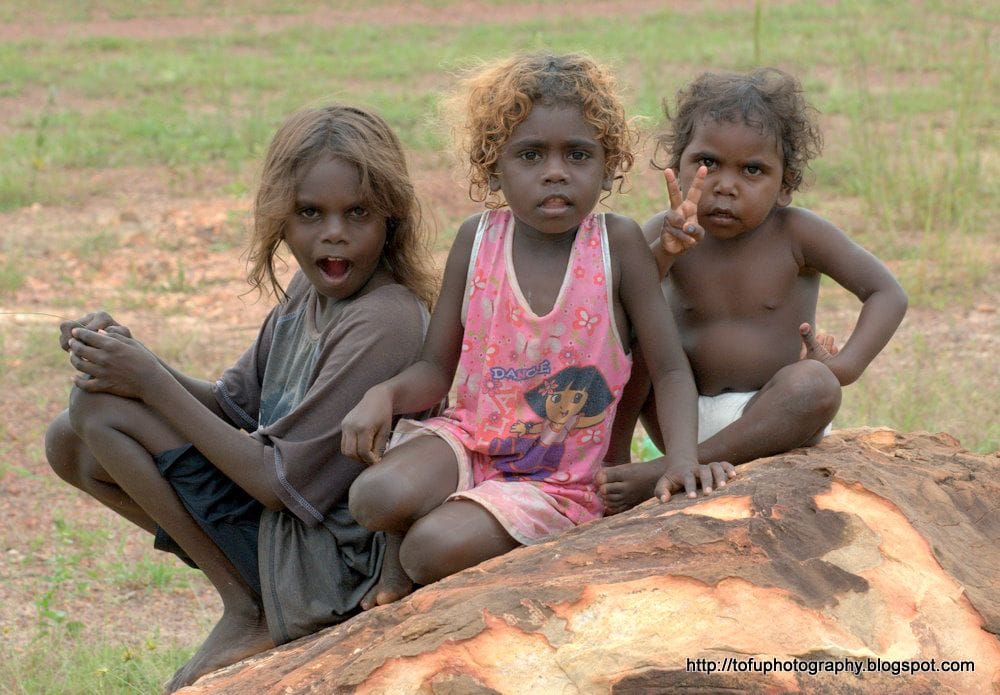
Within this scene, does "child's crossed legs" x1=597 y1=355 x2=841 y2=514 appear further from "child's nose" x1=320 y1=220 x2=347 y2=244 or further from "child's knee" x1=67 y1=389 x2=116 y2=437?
"child's knee" x1=67 y1=389 x2=116 y2=437

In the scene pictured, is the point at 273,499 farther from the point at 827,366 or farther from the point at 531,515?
the point at 827,366

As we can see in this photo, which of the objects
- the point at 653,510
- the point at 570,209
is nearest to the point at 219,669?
the point at 653,510

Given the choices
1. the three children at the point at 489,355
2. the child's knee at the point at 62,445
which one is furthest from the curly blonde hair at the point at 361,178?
the child's knee at the point at 62,445

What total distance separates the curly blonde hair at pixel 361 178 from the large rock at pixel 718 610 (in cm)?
80

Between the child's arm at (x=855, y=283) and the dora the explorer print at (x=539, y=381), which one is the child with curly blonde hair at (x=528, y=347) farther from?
the child's arm at (x=855, y=283)

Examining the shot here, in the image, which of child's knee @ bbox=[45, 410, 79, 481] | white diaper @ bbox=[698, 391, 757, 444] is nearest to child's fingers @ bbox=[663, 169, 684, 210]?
white diaper @ bbox=[698, 391, 757, 444]

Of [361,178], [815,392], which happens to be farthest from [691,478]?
[361,178]

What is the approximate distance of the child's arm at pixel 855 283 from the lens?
2.62 meters

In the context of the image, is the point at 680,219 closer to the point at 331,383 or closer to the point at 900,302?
the point at 900,302

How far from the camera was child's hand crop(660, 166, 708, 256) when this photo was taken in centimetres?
246

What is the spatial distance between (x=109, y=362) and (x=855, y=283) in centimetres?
165

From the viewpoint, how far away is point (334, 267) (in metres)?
2.69

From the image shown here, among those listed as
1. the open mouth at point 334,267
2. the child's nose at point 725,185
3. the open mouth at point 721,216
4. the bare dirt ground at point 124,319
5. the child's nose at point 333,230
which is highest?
the child's nose at point 725,185

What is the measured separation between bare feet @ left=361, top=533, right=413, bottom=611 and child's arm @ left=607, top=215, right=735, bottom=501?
23.1 inches
